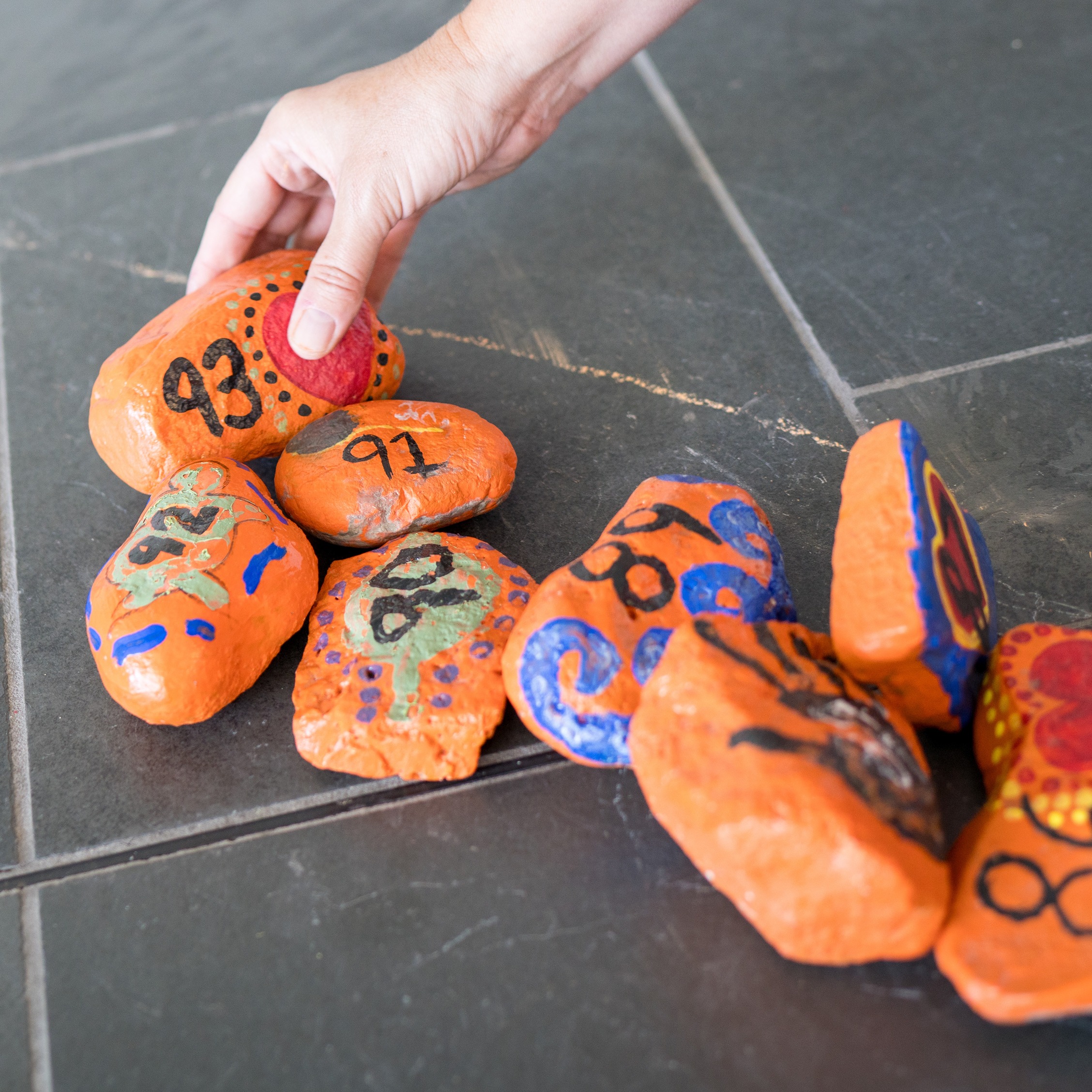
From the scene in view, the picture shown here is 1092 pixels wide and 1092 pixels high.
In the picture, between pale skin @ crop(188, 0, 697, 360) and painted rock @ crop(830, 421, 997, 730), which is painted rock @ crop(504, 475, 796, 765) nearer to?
painted rock @ crop(830, 421, 997, 730)

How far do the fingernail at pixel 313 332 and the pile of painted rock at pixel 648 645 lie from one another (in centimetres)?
3

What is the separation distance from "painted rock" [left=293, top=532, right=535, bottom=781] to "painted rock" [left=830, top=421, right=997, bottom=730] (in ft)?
1.11

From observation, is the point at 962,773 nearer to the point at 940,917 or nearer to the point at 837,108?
the point at 940,917

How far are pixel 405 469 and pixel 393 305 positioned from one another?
20.4 inches

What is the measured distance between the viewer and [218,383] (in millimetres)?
1148

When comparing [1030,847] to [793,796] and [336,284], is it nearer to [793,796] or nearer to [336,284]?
[793,796]

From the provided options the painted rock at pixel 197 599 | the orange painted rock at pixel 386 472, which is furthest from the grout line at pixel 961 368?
the painted rock at pixel 197 599

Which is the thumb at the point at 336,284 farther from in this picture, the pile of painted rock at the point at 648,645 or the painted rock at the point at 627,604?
the painted rock at the point at 627,604

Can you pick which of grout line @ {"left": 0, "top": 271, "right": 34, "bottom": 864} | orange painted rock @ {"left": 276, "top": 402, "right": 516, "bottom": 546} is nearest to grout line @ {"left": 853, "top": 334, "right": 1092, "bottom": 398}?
orange painted rock @ {"left": 276, "top": 402, "right": 516, "bottom": 546}

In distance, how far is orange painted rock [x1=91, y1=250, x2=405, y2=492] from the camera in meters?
1.14

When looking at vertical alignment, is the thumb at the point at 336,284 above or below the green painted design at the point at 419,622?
above

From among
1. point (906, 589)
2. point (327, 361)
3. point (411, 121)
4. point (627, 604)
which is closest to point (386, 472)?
point (327, 361)

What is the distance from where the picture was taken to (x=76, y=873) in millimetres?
980

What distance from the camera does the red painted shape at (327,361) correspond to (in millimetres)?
1178
